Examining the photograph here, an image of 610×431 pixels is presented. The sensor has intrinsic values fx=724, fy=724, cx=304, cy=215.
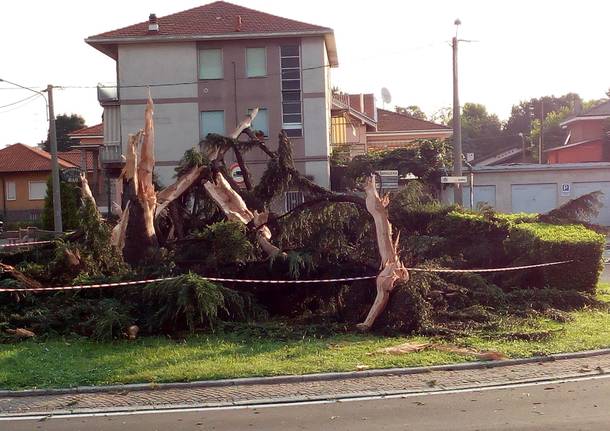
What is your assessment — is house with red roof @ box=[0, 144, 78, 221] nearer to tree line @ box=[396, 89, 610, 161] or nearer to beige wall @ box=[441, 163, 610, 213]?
beige wall @ box=[441, 163, 610, 213]

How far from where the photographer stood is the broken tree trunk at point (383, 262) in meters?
11.9

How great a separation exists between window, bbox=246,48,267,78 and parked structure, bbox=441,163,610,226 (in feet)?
39.0

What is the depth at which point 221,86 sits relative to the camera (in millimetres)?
35969

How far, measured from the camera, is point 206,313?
11.1 meters

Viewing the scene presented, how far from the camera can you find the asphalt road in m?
6.86

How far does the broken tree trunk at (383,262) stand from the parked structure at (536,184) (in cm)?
2503

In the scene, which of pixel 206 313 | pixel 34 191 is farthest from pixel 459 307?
pixel 34 191

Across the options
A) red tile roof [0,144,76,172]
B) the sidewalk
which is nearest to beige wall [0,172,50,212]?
red tile roof [0,144,76,172]

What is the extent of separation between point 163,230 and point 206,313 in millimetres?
5630

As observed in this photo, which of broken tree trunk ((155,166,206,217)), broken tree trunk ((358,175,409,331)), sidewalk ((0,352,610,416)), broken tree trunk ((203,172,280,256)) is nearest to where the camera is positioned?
sidewalk ((0,352,610,416))

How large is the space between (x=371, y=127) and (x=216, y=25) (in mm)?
17036

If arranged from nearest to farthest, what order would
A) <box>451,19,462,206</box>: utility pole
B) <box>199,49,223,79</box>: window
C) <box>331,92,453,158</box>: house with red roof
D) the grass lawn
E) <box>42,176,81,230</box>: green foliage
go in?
the grass lawn, <box>451,19,462,206</box>: utility pole, <box>199,49,223,79</box>: window, <box>42,176,81,230</box>: green foliage, <box>331,92,453,158</box>: house with red roof

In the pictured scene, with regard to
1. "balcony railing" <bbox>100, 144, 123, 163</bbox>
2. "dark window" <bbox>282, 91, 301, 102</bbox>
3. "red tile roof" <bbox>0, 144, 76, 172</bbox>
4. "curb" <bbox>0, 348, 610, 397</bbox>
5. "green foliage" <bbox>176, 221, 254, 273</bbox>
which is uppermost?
"dark window" <bbox>282, 91, 301, 102</bbox>

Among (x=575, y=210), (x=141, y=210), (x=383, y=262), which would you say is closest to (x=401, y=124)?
(x=575, y=210)
